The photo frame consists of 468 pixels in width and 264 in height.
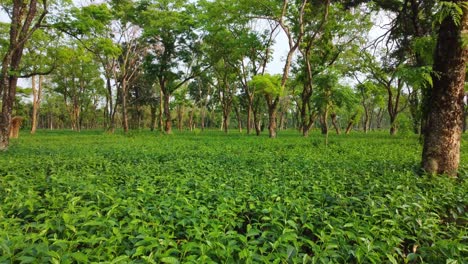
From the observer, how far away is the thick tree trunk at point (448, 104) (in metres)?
5.71

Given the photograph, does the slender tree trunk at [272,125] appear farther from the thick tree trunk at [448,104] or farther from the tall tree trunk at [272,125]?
the thick tree trunk at [448,104]

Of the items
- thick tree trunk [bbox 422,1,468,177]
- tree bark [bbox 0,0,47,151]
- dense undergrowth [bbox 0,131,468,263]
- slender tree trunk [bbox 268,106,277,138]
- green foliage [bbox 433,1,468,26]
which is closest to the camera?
dense undergrowth [bbox 0,131,468,263]

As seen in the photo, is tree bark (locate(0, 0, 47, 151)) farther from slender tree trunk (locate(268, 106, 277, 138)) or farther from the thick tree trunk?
slender tree trunk (locate(268, 106, 277, 138))

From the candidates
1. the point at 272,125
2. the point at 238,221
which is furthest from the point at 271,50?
the point at 238,221

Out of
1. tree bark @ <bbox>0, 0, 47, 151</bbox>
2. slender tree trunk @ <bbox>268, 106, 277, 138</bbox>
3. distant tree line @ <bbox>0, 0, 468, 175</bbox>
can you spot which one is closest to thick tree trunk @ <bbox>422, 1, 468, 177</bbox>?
distant tree line @ <bbox>0, 0, 468, 175</bbox>

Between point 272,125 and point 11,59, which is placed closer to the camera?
point 11,59

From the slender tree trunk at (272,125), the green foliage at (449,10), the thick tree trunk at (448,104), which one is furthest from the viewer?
the slender tree trunk at (272,125)

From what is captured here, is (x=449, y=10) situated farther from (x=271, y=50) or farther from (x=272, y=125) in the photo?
(x=271, y=50)

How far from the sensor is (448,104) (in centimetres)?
579

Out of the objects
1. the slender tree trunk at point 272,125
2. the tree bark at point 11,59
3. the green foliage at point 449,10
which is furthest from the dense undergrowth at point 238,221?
the slender tree trunk at point 272,125

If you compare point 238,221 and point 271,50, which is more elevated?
point 271,50

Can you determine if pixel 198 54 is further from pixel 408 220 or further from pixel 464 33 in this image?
pixel 408 220

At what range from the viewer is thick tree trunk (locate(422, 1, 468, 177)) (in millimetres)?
5707

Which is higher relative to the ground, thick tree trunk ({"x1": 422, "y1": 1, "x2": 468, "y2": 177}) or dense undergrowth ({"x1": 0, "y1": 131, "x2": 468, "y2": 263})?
thick tree trunk ({"x1": 422, "y1": 1, "x2": 468, "y2": 177})
